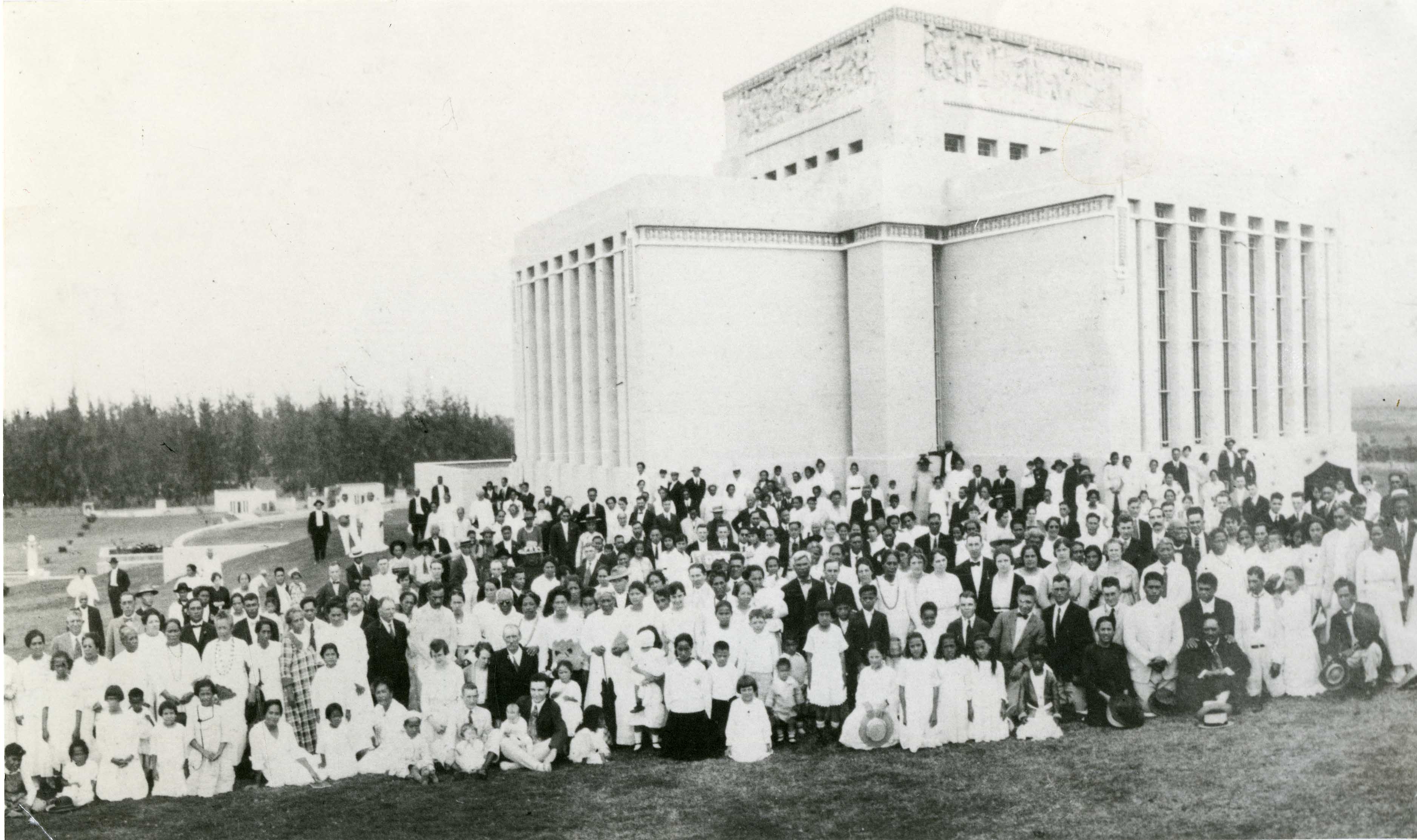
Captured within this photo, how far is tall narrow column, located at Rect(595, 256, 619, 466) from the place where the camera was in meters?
26.5

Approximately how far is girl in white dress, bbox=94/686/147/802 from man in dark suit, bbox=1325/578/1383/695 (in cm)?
1186

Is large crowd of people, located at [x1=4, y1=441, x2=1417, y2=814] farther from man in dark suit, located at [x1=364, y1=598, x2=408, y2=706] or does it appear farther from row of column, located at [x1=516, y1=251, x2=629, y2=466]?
row of column, located at [x1=516, y1=251, x2=629, y2=466]

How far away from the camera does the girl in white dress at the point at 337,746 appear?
34.1 feet

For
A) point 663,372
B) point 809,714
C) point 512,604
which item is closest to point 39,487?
point 663,372

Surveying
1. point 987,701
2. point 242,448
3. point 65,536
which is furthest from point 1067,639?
point 242,448

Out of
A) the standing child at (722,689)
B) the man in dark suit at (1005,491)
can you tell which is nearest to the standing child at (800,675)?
the standing child at (722,689)

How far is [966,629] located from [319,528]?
15.3 metres

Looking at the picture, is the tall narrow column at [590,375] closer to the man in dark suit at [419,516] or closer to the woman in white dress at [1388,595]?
the man in dark suit at [419,516]

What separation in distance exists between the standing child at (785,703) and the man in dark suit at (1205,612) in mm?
4064

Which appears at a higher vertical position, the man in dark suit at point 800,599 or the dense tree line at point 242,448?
the dense tree line at point 242,448

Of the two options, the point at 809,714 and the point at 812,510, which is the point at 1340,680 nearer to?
the point at 809,714

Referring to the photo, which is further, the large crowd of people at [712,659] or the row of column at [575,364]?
the row of column at [575,364]

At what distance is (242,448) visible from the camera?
43062 mm

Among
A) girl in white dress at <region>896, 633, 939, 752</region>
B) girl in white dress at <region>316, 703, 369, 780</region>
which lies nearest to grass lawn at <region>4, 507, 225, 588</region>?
girl in white dress at <region>316, 703, 369, 780</region>
